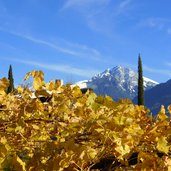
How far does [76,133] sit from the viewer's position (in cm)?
266

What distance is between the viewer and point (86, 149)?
2576 mm

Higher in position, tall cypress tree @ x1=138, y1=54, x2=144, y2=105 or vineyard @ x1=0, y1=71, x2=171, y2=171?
tall cypress tree @ x1=138, y1=54, x2=144, y2=105

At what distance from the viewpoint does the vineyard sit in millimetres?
2562

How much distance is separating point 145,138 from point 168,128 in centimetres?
22

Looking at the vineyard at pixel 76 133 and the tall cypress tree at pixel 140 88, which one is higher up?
the tall cypress tree at pixel 140 88

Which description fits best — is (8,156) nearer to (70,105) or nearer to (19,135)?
(19,135)

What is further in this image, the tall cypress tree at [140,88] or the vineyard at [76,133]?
the tall cypress tree at [140,88]

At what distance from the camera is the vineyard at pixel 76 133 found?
2562mm

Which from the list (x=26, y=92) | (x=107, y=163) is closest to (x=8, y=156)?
(x=26, y=92)

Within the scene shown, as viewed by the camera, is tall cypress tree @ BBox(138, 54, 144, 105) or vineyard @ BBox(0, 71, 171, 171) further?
tall cypress tree @ BBox(138, 54, 144, 105)

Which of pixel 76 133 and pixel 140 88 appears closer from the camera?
pixel 76 133

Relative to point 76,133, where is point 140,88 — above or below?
above

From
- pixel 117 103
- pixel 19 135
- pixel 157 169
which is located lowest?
pixel 157 169

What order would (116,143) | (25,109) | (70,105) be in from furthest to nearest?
(70,105) → (25,109) → (116,143)
